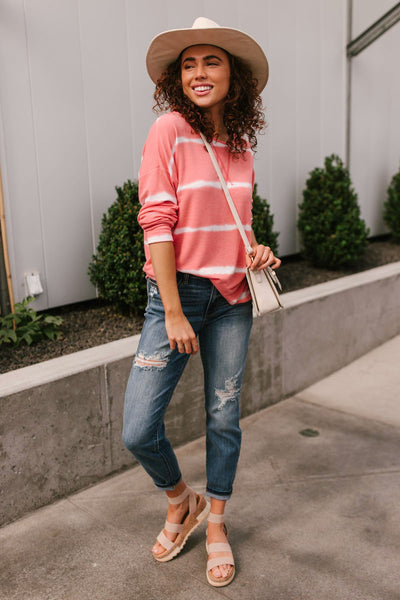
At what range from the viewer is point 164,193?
1981 millimetres

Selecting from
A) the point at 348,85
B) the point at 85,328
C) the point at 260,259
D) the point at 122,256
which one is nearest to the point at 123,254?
the point at 122,256

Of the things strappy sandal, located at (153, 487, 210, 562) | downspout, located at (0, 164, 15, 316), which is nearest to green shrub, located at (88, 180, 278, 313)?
downspout, located at (0, 164, 15, 316)

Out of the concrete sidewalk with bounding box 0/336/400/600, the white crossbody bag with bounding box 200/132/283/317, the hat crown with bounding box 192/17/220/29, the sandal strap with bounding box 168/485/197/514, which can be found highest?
the hat crown with bounding box 192/17/220/29

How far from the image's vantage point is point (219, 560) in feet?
7.50

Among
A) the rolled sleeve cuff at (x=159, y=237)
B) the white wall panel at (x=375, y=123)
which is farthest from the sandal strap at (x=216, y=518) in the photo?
the white wall panel at (x=375, y=123)

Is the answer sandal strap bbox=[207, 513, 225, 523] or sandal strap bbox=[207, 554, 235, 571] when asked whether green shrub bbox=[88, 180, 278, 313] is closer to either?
sandal strap bbox=[207, 513, 225, 523]

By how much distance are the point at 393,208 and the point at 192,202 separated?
5371 millimetres

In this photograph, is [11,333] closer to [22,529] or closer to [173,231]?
[22,529]

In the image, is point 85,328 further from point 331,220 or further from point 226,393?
point 331,220

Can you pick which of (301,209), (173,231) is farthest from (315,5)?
(173,231)

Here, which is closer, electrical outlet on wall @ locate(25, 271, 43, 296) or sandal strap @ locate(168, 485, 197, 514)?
sandal strap @ locate(168, 485, 197, 514)

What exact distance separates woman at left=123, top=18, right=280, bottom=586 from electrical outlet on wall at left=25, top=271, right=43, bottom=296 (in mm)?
1778

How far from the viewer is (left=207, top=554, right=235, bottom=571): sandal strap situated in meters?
2.28

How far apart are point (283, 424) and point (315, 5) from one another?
410 centimetres
